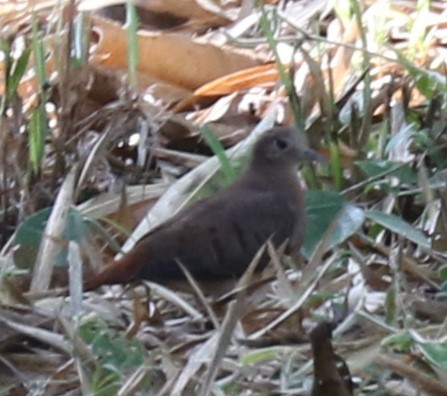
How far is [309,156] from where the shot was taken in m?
2.45

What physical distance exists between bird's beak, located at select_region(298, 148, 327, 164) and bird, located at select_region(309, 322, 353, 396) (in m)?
0.70

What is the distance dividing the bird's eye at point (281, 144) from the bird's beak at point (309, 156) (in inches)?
0.9

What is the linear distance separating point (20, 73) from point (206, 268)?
526 mm

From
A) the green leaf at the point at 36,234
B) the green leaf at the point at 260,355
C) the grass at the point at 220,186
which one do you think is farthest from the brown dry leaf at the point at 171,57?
the green leaf at the point at 260,355

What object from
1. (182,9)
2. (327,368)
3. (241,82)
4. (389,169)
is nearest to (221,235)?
(389,169)

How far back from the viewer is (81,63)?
2.58 m

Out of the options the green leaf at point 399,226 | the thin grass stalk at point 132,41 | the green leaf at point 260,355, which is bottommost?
the green leaf at point 399,226

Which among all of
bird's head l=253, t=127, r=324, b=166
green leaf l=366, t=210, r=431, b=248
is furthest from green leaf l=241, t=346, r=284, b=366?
bird's head l=253, t=127, r=324, b=166

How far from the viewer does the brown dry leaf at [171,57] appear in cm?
303

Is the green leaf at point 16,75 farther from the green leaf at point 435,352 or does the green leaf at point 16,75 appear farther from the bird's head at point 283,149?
the green leaf at point 435,352

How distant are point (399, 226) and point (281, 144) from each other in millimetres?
284

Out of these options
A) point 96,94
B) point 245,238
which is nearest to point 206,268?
point 245,238

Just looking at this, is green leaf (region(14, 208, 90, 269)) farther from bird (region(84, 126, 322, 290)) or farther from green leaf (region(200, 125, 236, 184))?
green leaf (region(200, 125, 236, 184))

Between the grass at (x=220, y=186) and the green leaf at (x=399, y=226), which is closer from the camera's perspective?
the grass at (x=220, y=186)
